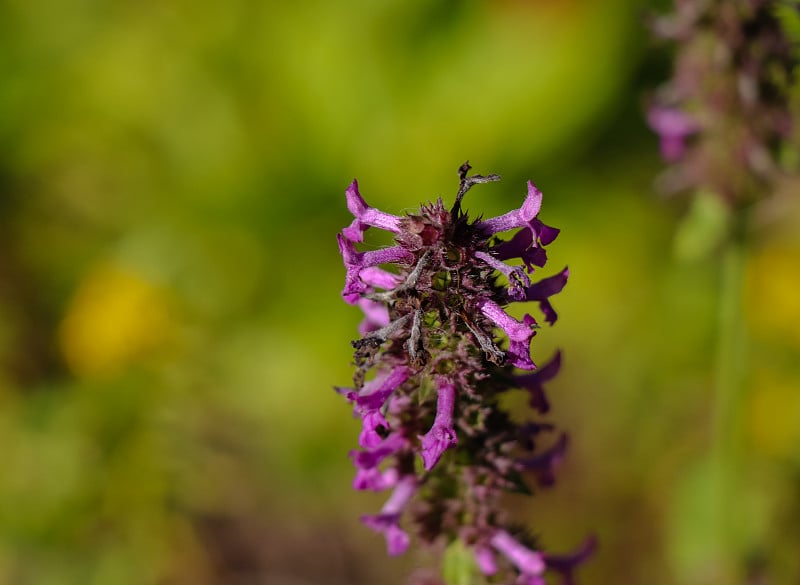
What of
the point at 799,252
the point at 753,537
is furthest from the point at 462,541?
the point at 799,252

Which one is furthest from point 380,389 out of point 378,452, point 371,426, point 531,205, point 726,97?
point 726,97

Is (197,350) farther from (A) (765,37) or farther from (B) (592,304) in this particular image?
(A) (765,37)

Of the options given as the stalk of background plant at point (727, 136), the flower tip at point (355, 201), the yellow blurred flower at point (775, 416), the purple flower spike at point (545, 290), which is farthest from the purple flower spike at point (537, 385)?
the yellow blurred flower at point (775, 416)

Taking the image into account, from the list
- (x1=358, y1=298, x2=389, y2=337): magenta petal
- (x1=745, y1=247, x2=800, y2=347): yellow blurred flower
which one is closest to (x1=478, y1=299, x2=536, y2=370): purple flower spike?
(x1=358, y1=298, x2=389, y2=337): magenta petal

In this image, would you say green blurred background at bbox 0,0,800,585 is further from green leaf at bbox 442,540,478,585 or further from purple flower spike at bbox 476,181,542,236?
purple flower spike at bbox 476,181,542,236

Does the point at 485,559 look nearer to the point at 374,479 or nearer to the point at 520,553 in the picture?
the point at 520,553
